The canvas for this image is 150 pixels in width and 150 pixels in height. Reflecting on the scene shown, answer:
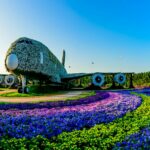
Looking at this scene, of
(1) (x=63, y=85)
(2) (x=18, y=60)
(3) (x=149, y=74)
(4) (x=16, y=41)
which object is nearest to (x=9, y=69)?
(2) (x=18, y=60)

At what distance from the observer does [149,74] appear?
309ft

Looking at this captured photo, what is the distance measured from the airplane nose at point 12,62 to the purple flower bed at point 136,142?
2222 centimetres

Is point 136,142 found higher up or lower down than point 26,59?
lower down

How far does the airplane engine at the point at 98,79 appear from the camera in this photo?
147 feet

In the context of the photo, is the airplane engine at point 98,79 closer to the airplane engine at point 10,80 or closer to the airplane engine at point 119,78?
the airplane engine at point 119,78

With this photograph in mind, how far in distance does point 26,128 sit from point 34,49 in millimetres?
22937

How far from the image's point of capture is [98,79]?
149 feet

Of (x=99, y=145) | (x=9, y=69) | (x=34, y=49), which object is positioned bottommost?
(x=99, y=145)

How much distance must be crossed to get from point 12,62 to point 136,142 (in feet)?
75.8

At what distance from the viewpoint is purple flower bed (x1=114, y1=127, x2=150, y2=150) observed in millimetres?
6119

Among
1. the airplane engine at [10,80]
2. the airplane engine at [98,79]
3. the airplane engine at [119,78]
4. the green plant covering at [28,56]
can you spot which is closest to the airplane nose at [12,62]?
the green plant covering at [28,56]

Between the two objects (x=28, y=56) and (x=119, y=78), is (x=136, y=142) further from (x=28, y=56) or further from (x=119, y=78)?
(x=119, y=78)

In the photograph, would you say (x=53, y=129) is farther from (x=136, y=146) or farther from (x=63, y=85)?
(x=63, y=85)

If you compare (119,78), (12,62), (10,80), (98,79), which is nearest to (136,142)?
(12,62)
